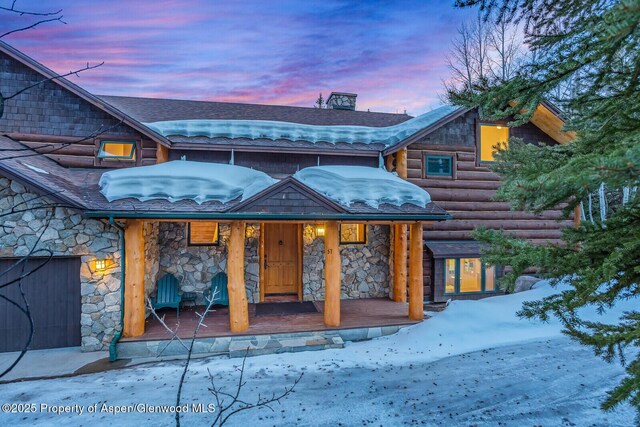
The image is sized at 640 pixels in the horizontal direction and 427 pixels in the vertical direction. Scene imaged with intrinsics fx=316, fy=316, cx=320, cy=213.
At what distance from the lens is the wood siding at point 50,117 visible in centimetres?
798

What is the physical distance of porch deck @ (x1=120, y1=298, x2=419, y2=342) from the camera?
6.75 metres

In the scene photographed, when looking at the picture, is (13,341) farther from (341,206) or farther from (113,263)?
(341,206)

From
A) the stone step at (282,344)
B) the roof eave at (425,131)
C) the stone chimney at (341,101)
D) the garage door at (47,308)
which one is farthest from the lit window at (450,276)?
the garage door at (47,308)

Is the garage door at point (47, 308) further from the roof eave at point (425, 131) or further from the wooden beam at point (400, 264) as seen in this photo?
the roof eave at point (425, 131)

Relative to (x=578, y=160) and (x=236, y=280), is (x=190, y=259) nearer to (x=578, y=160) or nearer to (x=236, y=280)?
(x=236, y=280)

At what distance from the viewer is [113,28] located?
7.84 metres

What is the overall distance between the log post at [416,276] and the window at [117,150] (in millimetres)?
7687

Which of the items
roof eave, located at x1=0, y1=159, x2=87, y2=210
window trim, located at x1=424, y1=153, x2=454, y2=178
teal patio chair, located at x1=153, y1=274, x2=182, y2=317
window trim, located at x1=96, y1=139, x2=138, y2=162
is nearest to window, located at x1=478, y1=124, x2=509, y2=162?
window trim, located at x1=424, y1=153, x2=454, y2=178

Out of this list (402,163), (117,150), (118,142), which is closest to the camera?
(118,142)

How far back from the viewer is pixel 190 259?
8812mm

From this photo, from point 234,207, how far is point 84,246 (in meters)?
3.12

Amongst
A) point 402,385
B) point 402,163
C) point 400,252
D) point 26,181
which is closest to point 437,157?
point 402,163

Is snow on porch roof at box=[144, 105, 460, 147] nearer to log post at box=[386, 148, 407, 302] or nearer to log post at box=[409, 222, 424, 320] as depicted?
log post at box=[386, 148, 407, 302]

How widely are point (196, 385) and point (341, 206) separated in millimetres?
4239
